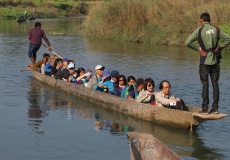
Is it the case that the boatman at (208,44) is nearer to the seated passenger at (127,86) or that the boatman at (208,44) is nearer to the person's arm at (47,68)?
the seated passenger at (127,86)

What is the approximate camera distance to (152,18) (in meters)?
33.7

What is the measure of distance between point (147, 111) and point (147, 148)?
431cm

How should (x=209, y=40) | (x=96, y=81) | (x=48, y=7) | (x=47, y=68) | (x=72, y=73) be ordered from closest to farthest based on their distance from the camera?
(x=209, y=40)
(x=96, y=81)
(x=72, y=73)
(x=47, y=68)
(x=48, y=7)

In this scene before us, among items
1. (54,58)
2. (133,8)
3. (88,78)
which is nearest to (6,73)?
(54,58)

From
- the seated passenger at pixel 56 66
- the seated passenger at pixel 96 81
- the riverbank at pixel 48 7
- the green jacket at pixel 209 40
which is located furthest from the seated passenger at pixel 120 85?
the riverbank at pixel 48 7

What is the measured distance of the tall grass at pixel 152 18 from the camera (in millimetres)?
31406

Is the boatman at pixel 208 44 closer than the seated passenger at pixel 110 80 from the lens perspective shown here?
Yes

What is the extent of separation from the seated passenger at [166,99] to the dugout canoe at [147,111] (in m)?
0.17

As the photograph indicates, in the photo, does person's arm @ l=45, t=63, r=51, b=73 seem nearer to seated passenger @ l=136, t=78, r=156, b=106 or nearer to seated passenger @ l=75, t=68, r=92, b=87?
seated passenger @ l=75, t=68, r=92, b=87

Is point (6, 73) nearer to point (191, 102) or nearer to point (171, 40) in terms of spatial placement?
point (191, 102)

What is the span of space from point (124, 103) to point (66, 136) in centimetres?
240

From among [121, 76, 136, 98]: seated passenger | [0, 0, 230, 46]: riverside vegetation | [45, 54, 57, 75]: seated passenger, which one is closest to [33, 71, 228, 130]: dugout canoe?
[121, 76, 136, 98]: seated passenger

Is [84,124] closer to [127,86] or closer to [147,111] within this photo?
[147,111]

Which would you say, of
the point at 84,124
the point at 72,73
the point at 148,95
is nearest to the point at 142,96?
the point at 148,95
